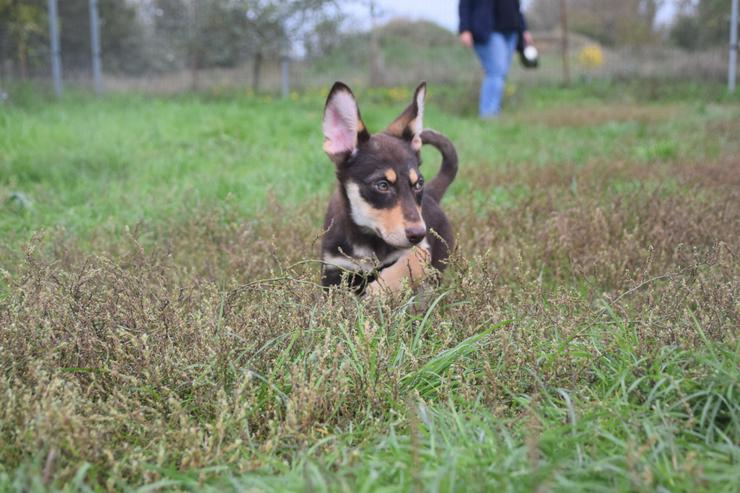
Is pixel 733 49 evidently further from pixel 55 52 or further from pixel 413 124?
pixel 413 124

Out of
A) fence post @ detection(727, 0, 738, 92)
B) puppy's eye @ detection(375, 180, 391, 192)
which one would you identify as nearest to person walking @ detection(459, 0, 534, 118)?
puppy's eye @ detection(375, 180, 391, 192)

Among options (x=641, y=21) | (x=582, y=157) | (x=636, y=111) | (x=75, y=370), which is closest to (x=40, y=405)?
(x=75, y=370)

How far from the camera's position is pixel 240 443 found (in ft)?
6.64

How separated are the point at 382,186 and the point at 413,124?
1.88 ft

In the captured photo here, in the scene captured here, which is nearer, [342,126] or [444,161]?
[342,126]

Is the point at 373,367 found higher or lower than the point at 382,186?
lower

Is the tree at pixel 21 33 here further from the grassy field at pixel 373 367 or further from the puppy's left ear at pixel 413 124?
the puppy's left ear at pixel 413 124

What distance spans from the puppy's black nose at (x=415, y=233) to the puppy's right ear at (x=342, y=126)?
2.17ft

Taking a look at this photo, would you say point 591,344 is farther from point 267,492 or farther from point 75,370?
point 75,370

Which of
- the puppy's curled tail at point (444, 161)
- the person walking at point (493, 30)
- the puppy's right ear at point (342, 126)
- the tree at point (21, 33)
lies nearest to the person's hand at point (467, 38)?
the person walking at point (493, 30)

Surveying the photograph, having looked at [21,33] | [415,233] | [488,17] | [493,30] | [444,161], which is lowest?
[415,233]

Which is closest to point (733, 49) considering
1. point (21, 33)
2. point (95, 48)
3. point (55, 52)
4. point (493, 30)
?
point (493, 30)

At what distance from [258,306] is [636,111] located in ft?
37.6

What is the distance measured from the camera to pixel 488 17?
10578 mm
